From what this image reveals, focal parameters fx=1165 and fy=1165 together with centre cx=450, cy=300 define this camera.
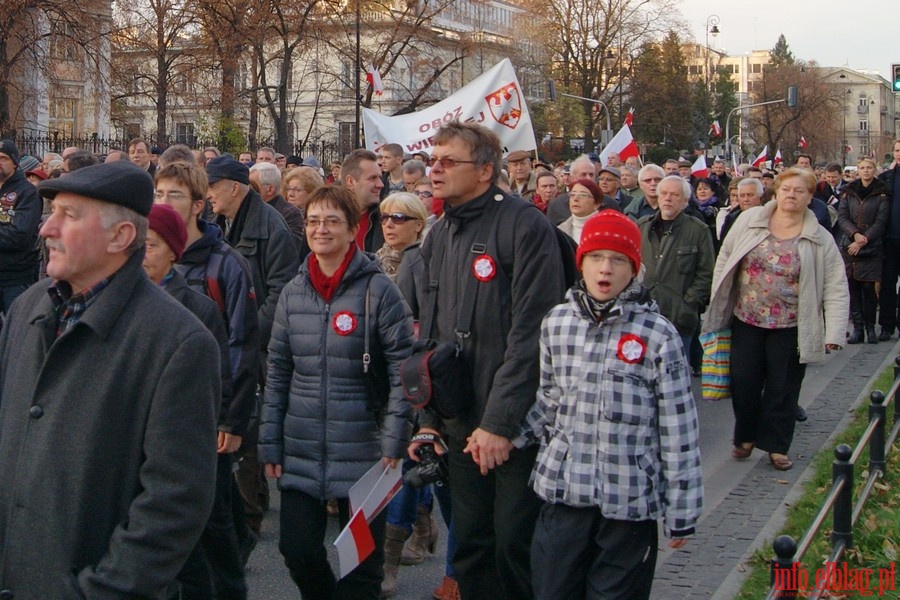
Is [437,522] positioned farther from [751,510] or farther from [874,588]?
[874,588]

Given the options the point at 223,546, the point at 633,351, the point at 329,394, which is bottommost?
the point at 223,546

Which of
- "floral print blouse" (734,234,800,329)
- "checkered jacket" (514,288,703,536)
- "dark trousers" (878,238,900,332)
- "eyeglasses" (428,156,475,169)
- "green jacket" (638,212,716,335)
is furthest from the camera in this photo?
"dark trousers" (878,238,900,332)

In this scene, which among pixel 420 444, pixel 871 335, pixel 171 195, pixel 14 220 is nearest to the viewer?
pixel 420 444

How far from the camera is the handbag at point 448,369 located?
4.52 m

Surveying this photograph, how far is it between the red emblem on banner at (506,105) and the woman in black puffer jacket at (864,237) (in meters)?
4.16

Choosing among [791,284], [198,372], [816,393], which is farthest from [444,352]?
[816,393]

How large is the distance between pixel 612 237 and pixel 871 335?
10.7m

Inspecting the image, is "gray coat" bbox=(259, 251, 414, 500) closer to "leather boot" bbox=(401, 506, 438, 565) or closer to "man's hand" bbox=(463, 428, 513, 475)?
"man's hand" bbox=(463, 428, 513, 475)

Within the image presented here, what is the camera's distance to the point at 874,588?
17.3 ft

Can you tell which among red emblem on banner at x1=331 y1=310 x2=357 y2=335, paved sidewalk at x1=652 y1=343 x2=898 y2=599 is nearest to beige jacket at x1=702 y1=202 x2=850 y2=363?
paved sidewalk at x1=652 y1=343 x2=898 y2=599

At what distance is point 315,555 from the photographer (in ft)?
→ 15.7

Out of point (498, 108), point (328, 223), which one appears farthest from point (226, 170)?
point (498, 108)

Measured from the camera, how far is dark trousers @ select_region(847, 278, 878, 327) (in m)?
14.0

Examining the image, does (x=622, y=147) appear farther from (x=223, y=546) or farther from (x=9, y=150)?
(x=223, y=546)
